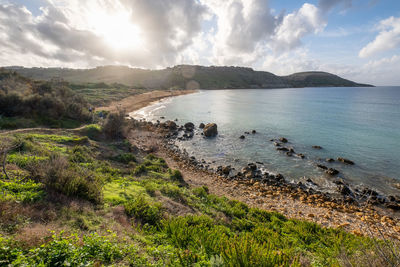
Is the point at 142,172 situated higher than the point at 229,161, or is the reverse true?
the point at 142,172

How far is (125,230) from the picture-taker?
5855 millimetres

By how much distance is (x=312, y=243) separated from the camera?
8.29 metres

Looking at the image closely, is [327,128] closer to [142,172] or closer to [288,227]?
[288,227]

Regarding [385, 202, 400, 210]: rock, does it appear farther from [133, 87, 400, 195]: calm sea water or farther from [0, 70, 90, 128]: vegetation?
[0, 70, 90, 128]: vegetation

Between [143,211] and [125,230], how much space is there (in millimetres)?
1490

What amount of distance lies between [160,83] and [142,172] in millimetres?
146128

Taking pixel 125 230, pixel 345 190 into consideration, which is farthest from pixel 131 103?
pixel 125 230

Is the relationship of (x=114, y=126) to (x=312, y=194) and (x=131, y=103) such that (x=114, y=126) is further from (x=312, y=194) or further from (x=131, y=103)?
(x=131, y=103)

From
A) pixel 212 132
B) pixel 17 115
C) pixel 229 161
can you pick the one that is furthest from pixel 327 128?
pixel 17 115

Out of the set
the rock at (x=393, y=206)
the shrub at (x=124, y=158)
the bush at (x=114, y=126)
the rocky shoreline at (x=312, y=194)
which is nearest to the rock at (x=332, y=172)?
the rocky shoreline at (x=312, y=194)

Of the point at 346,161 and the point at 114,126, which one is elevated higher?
the point at 114,126

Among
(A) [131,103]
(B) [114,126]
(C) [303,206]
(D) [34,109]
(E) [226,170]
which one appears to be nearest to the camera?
(C) [303,206]

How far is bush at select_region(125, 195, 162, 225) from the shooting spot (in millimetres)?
7129

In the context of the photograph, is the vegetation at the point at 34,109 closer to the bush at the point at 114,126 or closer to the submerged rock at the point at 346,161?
the bush at the point at 114,126
